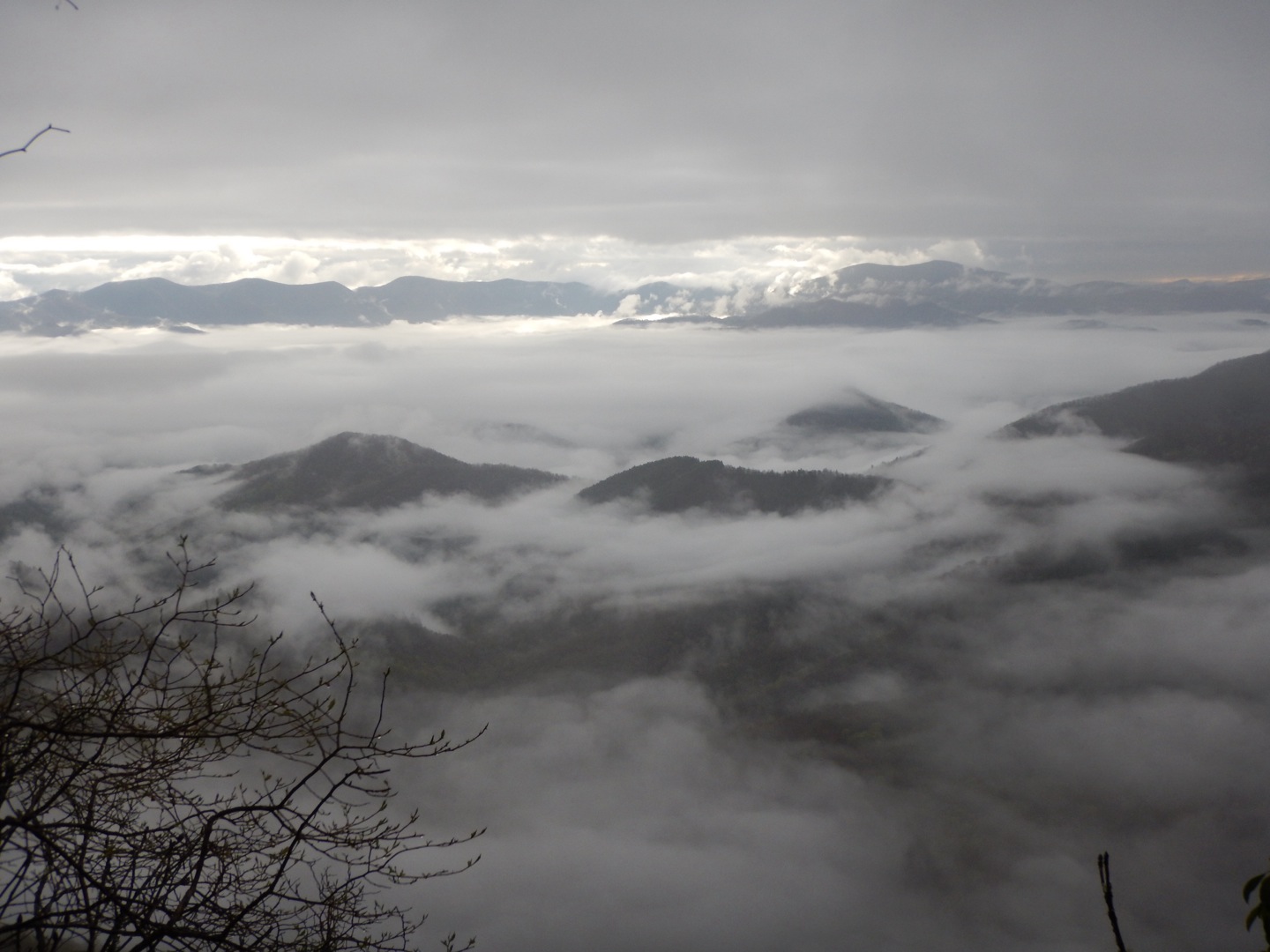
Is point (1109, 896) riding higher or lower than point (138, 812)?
higher

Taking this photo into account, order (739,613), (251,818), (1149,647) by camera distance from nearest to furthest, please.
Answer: (251,818), (1149,647), (739,613)

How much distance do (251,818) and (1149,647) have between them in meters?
185

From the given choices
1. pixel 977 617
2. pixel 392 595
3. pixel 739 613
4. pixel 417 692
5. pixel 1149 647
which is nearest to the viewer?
pixel 417 692

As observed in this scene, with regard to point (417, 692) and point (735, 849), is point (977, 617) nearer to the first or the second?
point (735, 849)

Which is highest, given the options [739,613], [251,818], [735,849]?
[251,818]

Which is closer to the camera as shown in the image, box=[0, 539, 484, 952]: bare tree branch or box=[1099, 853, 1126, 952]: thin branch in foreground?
box=[1099, 853, 1126, 952]: thin branch in foreground

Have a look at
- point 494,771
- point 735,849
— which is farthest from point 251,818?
point 494,771

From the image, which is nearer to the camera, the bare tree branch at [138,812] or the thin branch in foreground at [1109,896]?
the thin branch in foreground at [1109,896]

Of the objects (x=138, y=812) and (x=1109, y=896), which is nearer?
(x=1109, y=896)

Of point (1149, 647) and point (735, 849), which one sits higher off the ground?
point (1149, 647)

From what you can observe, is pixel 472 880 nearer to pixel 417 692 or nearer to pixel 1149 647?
pixel 417 692

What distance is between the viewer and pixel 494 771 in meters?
125

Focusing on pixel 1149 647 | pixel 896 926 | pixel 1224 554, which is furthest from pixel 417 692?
pixel 1224 554

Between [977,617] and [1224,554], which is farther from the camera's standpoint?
[1224,554]
